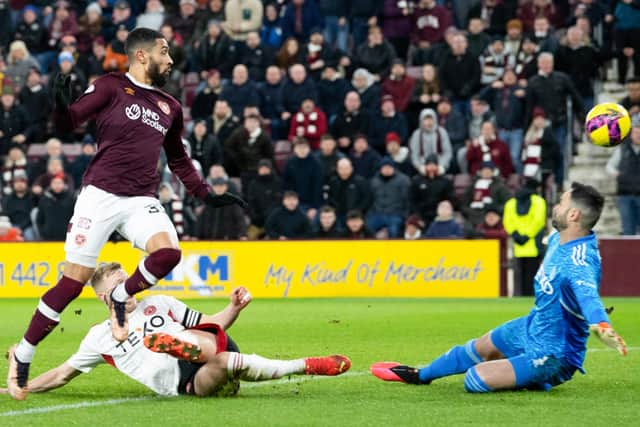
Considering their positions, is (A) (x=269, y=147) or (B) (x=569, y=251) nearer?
(B) (x=569, y=251)

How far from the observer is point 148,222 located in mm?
8195

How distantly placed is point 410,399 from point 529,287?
1167 centimetres

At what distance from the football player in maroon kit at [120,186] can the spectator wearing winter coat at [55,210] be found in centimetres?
1230

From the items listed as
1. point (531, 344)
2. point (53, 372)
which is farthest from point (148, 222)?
point (531, 344)

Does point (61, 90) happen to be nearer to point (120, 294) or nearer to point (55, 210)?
point (120, 294)

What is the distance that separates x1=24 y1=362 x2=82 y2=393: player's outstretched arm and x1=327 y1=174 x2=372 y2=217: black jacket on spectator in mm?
12274

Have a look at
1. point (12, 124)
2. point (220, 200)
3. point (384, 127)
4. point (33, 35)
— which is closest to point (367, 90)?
point (384, 127)

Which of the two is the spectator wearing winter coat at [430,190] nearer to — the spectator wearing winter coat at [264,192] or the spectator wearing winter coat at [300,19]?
the spectator wearing winter coat at [264,192]

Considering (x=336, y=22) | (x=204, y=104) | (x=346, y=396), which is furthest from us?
(x=336, y=22)

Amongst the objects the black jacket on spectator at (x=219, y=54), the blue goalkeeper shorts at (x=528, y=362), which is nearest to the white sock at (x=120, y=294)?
the blue goalkeeper shorts at (x=528, y=362)

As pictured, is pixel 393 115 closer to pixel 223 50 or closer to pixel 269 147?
pixel 269 147

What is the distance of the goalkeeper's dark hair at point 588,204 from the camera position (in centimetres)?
779

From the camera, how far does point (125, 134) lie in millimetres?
8297

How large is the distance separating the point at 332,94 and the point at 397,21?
219 centimetres
